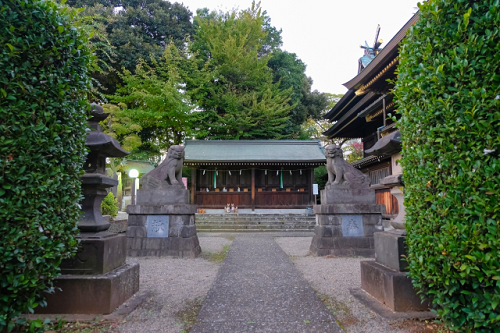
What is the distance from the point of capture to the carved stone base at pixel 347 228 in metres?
6.72

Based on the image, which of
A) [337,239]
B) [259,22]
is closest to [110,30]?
[259,22]

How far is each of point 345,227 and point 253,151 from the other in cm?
1154

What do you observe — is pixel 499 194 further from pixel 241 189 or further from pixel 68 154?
pixel 241 189

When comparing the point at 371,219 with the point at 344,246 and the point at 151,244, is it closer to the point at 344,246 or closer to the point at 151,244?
the point at 344,246

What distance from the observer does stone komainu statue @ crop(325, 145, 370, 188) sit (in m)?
7.19

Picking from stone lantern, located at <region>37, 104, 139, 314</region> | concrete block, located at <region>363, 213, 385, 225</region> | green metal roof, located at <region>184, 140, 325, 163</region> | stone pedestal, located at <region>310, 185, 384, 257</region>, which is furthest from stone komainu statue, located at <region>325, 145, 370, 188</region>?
green metal roof, located at <region>184, 140, 325, 163</region>

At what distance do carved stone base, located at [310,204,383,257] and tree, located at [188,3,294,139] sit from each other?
48.7ft

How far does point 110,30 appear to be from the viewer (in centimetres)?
2133

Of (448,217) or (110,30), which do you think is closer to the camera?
(448,217)

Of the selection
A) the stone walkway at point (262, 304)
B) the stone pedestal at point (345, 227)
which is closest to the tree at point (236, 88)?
the stone pedestal at point (345, 227)

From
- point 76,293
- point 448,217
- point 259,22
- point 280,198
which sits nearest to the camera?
point 448,217

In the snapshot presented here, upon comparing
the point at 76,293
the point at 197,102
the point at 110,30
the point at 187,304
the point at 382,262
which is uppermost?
the point at 110,30

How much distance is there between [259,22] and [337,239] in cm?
2184

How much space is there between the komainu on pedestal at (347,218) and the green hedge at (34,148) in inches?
220
